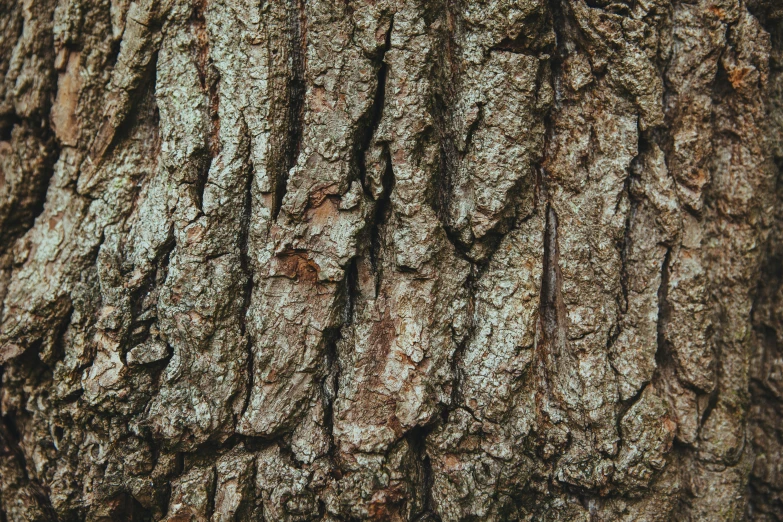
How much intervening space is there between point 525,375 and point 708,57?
56.5 inches

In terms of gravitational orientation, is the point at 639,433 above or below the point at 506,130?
below

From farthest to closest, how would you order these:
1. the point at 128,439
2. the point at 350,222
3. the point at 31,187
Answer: the point at 31,187 < the point at 128,439 < the point at 350,222

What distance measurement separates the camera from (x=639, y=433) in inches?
81.2

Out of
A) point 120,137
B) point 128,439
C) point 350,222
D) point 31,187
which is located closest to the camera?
point 350,222

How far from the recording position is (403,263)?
194 cm

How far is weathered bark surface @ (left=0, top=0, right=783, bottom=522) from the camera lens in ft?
6.36

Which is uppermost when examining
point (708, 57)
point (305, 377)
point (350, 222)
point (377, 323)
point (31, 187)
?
point (708, 57)

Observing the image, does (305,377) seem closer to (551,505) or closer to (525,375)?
(525,375)

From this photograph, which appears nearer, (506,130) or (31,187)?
(506,130)

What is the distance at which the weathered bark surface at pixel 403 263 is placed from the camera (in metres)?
1.94

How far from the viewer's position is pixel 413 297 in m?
1.96

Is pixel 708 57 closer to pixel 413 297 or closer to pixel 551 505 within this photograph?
pixel 413 297

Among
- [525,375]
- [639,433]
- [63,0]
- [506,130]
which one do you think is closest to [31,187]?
[63,0]

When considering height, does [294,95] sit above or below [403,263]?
above
